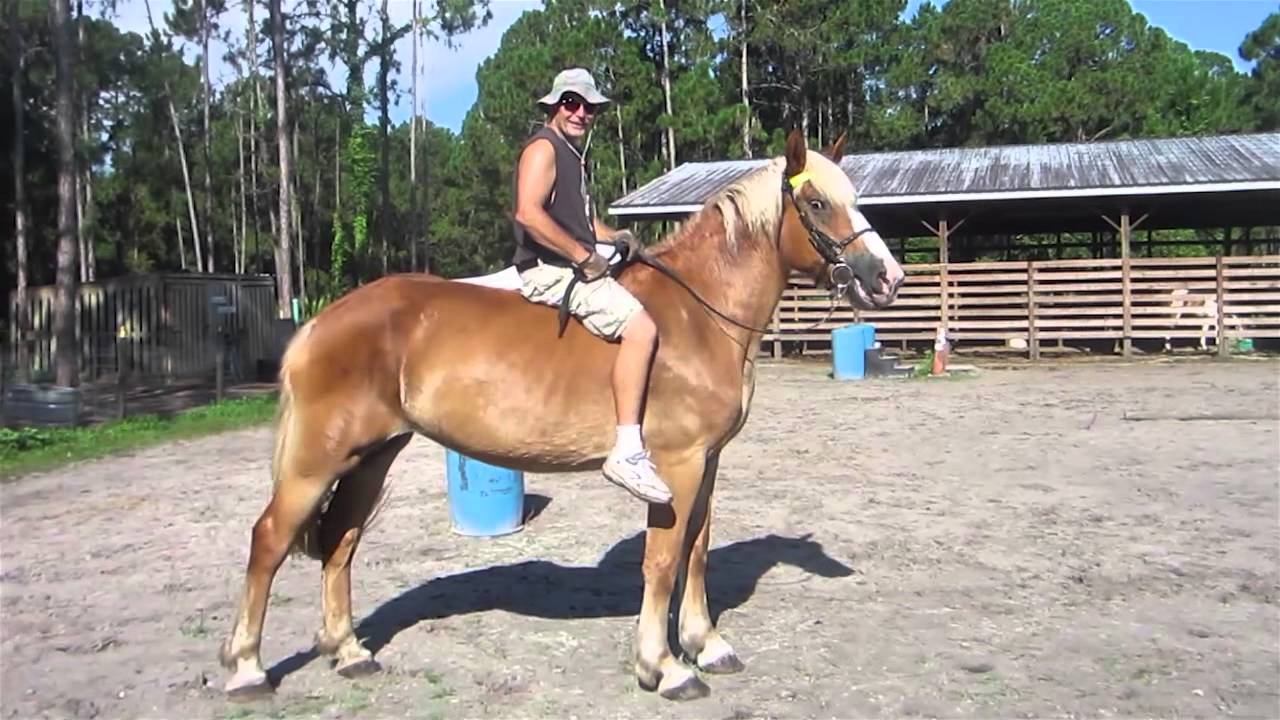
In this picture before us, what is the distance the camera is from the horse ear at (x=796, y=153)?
4238 mm

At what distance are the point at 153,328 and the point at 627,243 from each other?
1935 cm

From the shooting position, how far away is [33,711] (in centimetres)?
422

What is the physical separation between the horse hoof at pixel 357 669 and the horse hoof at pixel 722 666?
1422mm

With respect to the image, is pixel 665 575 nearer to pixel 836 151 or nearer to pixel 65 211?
pixel 836 151

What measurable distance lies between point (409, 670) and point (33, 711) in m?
1.46

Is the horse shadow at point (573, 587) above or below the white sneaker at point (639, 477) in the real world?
below

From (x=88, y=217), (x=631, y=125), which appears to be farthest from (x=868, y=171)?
(x=88, y=217)

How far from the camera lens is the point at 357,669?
4.56 m

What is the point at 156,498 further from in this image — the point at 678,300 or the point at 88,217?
the point at 88,217

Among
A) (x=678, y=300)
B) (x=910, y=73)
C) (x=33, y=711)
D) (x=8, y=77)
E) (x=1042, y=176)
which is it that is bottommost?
(x=33, y=711)

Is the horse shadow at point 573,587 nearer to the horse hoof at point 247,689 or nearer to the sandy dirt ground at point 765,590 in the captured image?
A: the sandy dirt ground at point 765,590

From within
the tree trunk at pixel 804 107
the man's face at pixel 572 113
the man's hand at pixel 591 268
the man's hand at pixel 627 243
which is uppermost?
the tree trunk at pixel 804 107

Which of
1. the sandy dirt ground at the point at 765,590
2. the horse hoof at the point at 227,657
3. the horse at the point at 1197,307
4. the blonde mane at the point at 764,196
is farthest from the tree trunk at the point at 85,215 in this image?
the blonde mane at the point at 764,196

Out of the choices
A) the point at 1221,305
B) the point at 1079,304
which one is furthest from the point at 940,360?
the point at 1221,305
